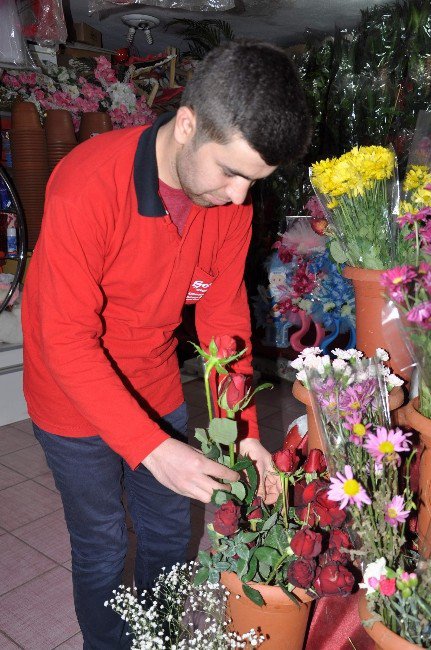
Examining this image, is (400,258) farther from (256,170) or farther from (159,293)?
(159,293)

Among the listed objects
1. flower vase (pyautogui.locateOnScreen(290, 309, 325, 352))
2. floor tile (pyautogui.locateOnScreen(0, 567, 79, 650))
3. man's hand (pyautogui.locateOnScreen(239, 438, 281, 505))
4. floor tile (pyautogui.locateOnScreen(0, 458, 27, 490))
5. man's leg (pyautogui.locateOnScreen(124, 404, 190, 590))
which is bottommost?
floor tile (pyautogui.locateOnScreen(0, 458, 27, 490))

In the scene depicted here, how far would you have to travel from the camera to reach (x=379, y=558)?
719mm

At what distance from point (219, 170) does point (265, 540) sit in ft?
1.90

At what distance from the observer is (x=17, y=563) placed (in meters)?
2.14

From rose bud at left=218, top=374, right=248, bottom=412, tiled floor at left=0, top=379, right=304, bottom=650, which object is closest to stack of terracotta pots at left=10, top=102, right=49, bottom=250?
tiled floor at left=0, top=379, right=304, bottom=650

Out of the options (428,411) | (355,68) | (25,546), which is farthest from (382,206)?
(355,68)

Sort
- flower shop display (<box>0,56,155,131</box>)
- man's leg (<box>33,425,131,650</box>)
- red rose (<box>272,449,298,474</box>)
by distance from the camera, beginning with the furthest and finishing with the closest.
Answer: flower shop display (<box>0,56,155,131</box>), man's leg (<box>33,425,131,650</box>), red rose (<box>272,449,298,474</box>)

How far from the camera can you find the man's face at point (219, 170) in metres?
0.90

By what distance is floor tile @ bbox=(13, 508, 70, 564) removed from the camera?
220cm

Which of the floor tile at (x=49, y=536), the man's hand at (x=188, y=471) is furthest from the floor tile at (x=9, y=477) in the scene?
the man's hand at (x=188, y=471)

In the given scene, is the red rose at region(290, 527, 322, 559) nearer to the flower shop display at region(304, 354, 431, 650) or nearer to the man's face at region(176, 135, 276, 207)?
the flower shop display at region(304, 354, 431, 650)

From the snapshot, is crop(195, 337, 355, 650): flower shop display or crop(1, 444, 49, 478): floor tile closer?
crop(195, 337, 355, 650): flower shop display

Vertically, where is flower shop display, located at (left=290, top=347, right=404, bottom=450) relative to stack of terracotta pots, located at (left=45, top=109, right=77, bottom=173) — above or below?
below

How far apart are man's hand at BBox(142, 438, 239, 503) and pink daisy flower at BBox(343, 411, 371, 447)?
0.22 m
